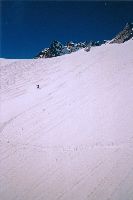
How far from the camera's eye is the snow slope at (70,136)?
9.67 meters

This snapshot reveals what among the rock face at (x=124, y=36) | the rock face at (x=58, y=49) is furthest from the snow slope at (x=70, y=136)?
the rock face at (x=58, y=49)

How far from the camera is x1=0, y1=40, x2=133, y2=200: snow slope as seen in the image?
381 inches

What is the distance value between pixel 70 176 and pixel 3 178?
2669 millimetres

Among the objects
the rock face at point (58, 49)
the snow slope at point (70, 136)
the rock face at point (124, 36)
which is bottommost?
the snow slope at point (70, 136)

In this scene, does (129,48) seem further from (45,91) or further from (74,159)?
(74,159)

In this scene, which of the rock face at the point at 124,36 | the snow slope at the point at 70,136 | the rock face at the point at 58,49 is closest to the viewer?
the snow slope at the point at 70,136

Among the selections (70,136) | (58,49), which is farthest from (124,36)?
(58,49)

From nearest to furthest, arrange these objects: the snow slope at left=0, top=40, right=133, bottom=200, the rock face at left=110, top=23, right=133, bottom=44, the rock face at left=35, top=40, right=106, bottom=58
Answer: the snow slope at left=0, top=40, right=133, bottom=200 → the rock face at left=110, top=23, right=133, bottom=44 → the rock face at left=35, top=40, right=106, bottom=58

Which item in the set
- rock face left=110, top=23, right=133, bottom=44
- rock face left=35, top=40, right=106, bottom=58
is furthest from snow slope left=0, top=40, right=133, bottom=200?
rock face left=35, top=40, right=106, bottom=58

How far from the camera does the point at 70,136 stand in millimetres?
13523

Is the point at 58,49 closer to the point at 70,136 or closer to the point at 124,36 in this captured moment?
the point at 124,36

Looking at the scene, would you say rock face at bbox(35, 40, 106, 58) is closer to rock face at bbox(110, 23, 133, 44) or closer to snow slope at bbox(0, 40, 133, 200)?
rock face at bbox(110, 23, 133, 44)

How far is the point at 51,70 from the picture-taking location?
29.3 meters

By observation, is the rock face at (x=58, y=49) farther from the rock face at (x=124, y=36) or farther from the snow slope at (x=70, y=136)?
the snow slope at (x=70, y=136)
